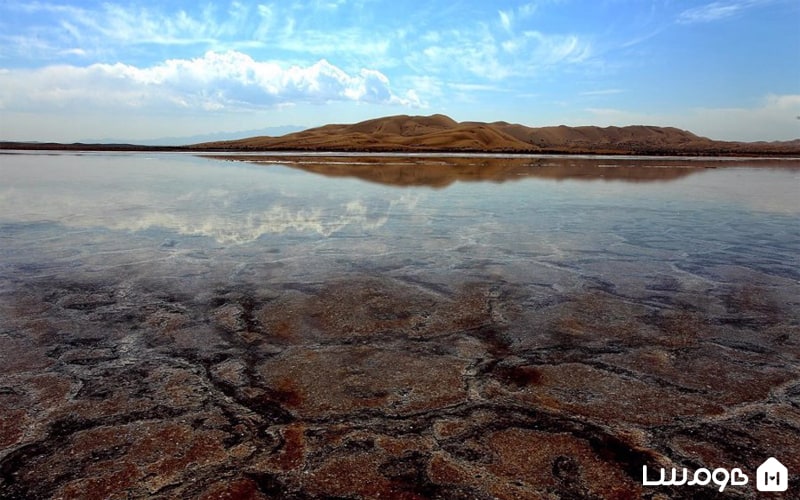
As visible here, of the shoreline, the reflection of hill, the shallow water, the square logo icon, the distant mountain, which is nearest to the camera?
the square logo icon

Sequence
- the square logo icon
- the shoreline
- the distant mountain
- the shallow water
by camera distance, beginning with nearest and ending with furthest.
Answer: the square logo icon < the shallow water < the shoreline < the distant mountain

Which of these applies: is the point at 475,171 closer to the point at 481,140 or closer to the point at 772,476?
the point at 772,476

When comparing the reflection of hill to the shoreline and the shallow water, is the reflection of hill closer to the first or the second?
the shallow water

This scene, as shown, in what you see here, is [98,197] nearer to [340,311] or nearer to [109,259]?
[109,259]

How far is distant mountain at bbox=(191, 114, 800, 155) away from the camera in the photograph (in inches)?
3000

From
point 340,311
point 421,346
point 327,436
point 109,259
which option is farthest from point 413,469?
point 109,259

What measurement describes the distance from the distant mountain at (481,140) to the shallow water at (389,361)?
63.1 m

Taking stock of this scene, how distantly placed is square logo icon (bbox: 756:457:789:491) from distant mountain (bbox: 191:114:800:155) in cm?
6814

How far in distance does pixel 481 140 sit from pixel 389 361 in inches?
3546

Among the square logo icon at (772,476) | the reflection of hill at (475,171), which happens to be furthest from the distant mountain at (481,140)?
the square logo icon at (772,476)

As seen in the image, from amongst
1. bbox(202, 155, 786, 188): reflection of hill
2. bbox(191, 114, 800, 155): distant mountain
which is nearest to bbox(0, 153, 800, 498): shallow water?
bbox(202, 155, 786, 188): reflection of hill

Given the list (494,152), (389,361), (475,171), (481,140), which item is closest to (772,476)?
(389,361)

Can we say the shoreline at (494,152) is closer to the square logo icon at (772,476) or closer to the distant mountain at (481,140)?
the distant mountain at (481,140)

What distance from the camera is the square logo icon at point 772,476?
2.92 metres
